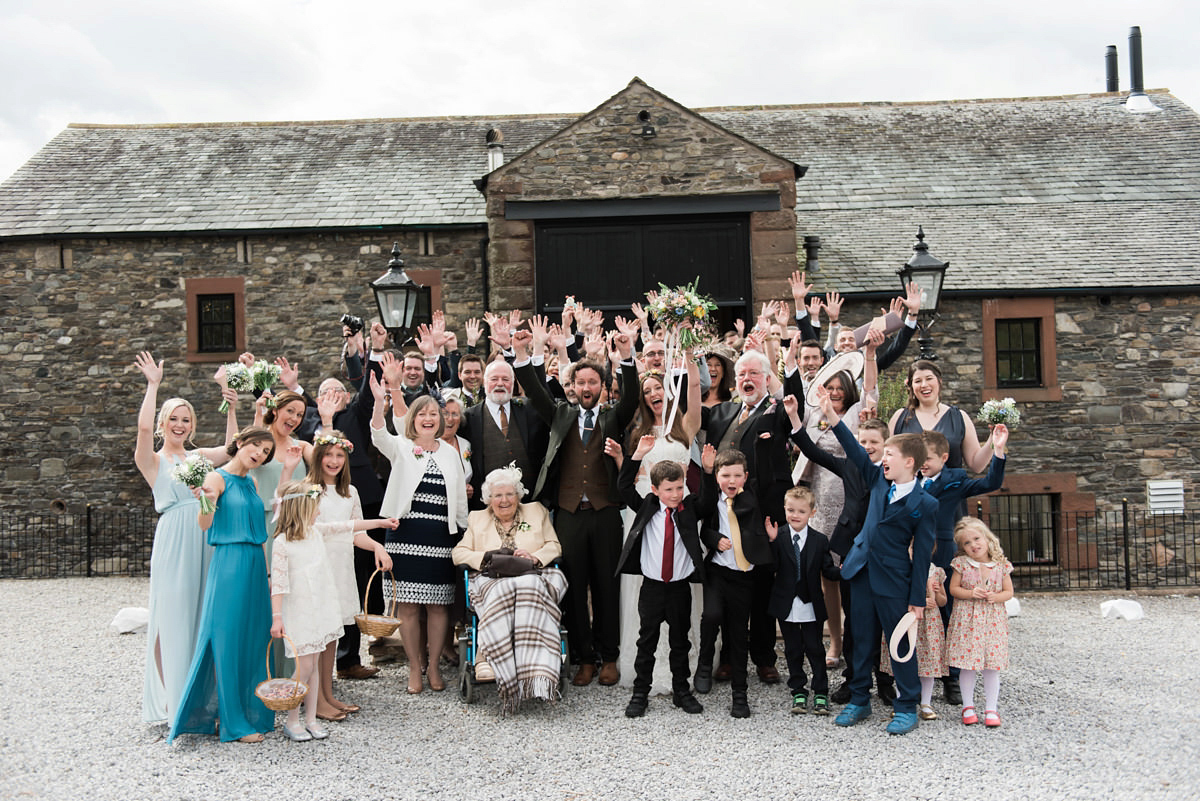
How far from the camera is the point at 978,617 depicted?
5.44m

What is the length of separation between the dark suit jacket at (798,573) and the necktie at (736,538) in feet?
0.73

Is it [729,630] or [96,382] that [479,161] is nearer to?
[96,382]

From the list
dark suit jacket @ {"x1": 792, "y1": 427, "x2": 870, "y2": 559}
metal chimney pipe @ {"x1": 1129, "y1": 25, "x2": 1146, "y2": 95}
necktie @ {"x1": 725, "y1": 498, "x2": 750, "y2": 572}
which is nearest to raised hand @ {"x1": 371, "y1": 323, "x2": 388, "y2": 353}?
necktie @ {"x1": 725, "y1": 498, "x2": 750, "y2": 572}

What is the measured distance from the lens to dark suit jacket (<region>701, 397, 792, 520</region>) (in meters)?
6.00

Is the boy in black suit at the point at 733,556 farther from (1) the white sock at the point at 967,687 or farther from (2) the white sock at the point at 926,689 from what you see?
(1) the white sock at the point at 967,687

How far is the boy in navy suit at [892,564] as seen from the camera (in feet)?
17.0

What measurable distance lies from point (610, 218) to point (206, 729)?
8.05m

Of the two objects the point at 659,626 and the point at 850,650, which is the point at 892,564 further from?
the point at 659,626

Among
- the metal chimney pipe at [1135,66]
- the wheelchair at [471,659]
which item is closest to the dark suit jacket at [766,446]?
the wheelchair at [471,659]

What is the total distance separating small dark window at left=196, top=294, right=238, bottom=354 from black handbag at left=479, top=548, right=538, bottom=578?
967 centimetres

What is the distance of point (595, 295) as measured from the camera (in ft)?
38.8

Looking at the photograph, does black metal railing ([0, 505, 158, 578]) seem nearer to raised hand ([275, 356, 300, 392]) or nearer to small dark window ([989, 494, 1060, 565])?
raised hand ([275, 356, 300, 392])

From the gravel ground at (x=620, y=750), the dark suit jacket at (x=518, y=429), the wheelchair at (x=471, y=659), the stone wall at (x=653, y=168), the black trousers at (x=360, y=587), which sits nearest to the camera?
the gravel ground at (x=620, y=750)

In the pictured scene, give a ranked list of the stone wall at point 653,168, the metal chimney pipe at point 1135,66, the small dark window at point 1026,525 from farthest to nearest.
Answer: the metal chimney pipe at point 1135,66
the small dark window at point 1026,525
the stone wall at point 653,168
